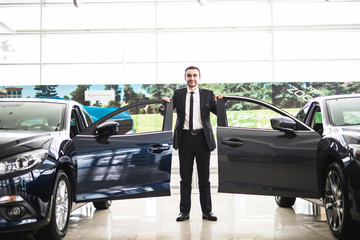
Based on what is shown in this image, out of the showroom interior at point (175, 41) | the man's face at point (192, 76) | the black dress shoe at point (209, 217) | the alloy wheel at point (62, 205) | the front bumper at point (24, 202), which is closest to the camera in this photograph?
the front bumper at point (24, 202)

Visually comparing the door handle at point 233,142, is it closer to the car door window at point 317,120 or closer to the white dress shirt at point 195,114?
the white dress shirt at point 195,114

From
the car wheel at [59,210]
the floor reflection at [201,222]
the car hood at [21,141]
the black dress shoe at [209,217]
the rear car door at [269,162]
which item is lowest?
the floor reflection at [201,222]

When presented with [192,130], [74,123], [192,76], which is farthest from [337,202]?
[74,123]

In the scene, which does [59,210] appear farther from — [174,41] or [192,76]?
[174,41]

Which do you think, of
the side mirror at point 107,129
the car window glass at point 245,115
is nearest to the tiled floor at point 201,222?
the side mirror at point 107,129

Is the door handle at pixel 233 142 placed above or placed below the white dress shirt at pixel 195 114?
below

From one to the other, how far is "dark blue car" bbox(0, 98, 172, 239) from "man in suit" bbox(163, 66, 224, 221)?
196mm

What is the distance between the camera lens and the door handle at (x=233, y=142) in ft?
12.5

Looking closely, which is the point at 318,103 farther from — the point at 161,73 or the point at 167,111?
the point at 161,73

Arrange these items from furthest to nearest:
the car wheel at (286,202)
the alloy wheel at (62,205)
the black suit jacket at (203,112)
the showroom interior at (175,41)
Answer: the showroom interior at (175,41), the car wheel at (286,202), the black suit jacket at (203,112), the alloy wheel at (62,205)

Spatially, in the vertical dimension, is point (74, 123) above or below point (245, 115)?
below

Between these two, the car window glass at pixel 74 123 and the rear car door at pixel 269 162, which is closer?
the rear car door at pixel 269 162

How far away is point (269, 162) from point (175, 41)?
29.4 ft

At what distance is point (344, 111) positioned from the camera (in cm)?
388
